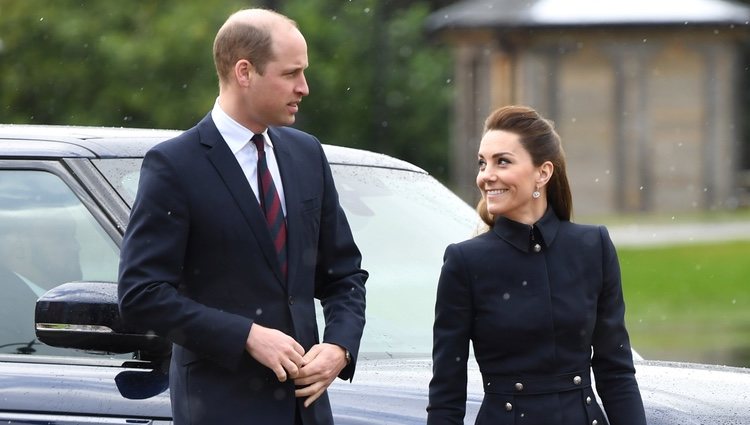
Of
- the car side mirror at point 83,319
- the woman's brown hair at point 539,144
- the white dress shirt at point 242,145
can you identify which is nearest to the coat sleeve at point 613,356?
the woman's brown hair at point 539,144

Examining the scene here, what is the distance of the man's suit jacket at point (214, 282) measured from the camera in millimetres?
3215

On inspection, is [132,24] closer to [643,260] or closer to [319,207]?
[643,260]

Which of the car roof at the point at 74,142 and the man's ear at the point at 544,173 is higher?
the car roof at the point at 74,142

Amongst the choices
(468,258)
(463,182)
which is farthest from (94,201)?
(463,182)

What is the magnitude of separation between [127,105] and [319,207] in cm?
3033

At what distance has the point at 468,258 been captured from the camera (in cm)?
340

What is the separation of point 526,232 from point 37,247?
1.44 metres

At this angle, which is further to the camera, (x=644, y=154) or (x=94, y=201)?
(x=644, y=154)

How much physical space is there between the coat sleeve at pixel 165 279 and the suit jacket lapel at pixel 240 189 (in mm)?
106

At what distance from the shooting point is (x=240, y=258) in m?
3.30

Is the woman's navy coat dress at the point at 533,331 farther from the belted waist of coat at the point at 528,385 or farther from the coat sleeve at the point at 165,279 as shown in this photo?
the coat sleeve at the point at 165,279

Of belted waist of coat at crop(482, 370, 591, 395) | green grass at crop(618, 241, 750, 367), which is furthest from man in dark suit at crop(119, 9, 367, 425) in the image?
green grass at crop(618, 241, 750, 367)

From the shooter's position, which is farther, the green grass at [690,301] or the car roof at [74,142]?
the green grass at [690,301]

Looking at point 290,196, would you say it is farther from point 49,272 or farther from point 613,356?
point 49,272
